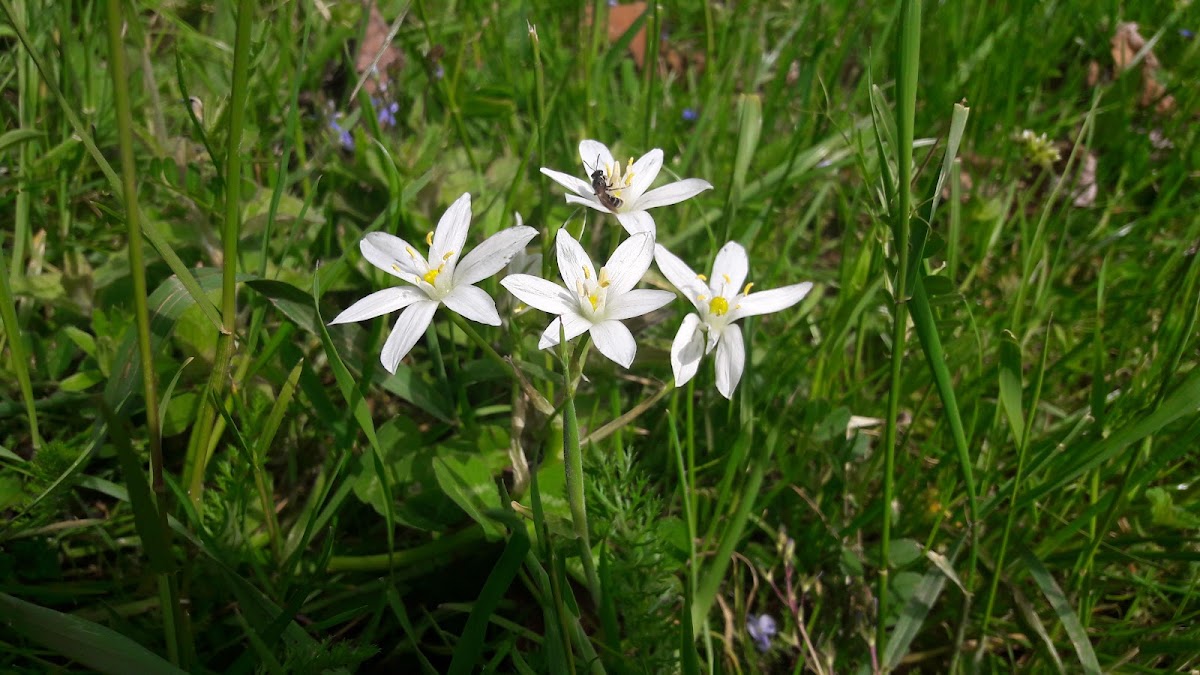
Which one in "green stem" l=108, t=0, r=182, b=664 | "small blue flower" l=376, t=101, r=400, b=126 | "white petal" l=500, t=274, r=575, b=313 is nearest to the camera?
"green stem" l=108, t=0, r=182, b=664

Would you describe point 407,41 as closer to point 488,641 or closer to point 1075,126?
point 488,641

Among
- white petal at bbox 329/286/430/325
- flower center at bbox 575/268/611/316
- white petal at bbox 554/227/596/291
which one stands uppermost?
white petal at bbox 554/227/596/291

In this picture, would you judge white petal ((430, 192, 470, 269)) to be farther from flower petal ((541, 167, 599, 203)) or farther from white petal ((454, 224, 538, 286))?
flower petal ((541, 167, 599, 203))

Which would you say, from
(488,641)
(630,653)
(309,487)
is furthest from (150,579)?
(630,653)

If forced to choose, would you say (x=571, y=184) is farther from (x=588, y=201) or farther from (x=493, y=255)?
(x=493, y=255)

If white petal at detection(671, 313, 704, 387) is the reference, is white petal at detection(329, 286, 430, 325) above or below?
above

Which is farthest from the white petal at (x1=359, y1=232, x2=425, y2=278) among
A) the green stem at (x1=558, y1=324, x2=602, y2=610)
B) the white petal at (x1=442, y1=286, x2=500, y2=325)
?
the green stem at (x1=558, y1=324, x2=602, y2=610)

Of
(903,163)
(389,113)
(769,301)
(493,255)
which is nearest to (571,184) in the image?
(493,255)
